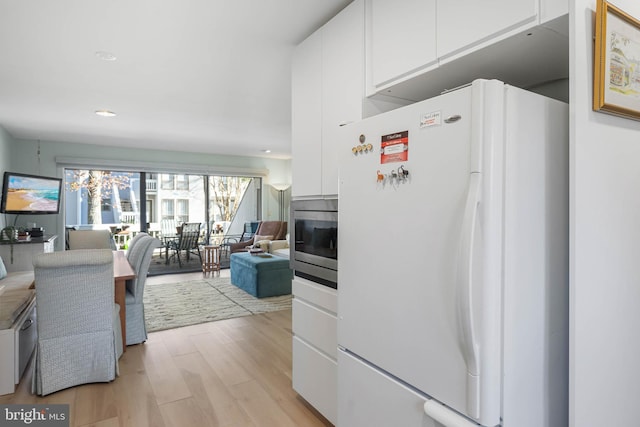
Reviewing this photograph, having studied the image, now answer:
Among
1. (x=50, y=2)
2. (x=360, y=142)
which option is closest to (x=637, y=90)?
(x=360, y=142)

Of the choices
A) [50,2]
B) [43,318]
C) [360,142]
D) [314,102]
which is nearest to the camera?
[360,142]

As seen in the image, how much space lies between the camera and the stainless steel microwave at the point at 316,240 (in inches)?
74.9

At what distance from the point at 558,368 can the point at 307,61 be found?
202cm

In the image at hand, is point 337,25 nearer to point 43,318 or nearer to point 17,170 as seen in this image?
point 43,318

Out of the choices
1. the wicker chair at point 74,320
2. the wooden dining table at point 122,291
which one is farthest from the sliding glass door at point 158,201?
the wicker chair at point 74,320

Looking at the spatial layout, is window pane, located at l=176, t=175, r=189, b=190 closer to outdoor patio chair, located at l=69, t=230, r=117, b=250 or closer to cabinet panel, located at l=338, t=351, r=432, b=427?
outdoor patio chair, located at l=69, t=230, r=117, b=250

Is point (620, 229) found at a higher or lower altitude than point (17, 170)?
lower

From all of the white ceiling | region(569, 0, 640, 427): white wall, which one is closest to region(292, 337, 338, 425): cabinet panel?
region(569, 0, 640, 427): white wall

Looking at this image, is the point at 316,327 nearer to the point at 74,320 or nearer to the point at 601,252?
the point at 601,252

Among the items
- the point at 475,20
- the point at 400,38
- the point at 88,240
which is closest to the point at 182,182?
the point at 88,240

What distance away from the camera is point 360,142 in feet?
4.98

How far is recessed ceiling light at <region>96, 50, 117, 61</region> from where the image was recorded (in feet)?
8.30

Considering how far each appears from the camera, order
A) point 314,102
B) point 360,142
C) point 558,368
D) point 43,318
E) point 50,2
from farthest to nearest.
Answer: point 43,318 < point 314,102 < point 50,2 < point 360,142 < point 558,368

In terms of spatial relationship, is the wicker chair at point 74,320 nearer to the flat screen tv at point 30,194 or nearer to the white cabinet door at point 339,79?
the white cabinet door at point 339,79
